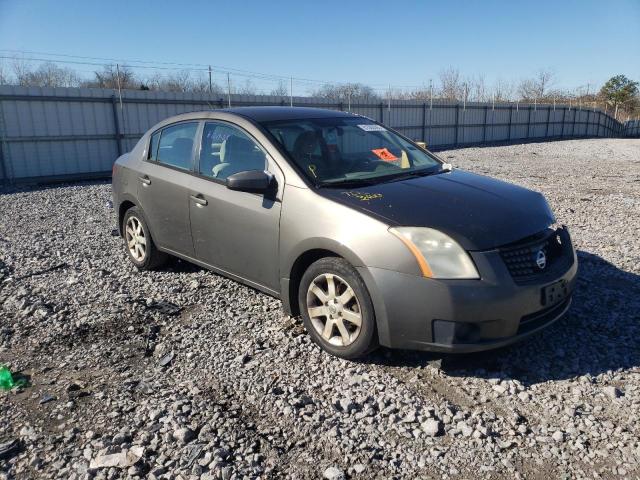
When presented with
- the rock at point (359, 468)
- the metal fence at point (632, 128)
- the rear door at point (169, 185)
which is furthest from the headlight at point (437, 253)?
the metal fence at point (632, 128)

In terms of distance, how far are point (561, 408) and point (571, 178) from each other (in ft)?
39.0

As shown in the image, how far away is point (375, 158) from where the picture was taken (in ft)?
14.0

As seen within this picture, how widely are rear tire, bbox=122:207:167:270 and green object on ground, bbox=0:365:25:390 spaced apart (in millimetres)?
2015

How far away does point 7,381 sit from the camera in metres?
A: 3.35

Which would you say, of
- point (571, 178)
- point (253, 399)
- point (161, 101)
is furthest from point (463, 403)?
point (161, 101)

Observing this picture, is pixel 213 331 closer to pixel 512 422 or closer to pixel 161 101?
pixel 512 422

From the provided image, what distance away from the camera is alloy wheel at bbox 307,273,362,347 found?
132 inches

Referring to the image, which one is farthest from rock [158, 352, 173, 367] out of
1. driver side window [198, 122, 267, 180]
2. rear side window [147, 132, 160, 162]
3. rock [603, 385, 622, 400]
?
rock [603, 385, 622, 400]

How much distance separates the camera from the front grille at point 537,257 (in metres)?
3.14

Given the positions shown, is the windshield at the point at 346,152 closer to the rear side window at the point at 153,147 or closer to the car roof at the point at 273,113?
the car roof at the point at 273,113

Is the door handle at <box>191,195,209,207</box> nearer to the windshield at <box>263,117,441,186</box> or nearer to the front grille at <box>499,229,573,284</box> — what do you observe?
the windshield at <box>263,117,441,186</box>

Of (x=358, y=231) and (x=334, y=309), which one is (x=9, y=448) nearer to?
(x=334, y=309)

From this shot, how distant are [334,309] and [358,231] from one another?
58cm

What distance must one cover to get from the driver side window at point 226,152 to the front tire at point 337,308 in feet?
3.32
